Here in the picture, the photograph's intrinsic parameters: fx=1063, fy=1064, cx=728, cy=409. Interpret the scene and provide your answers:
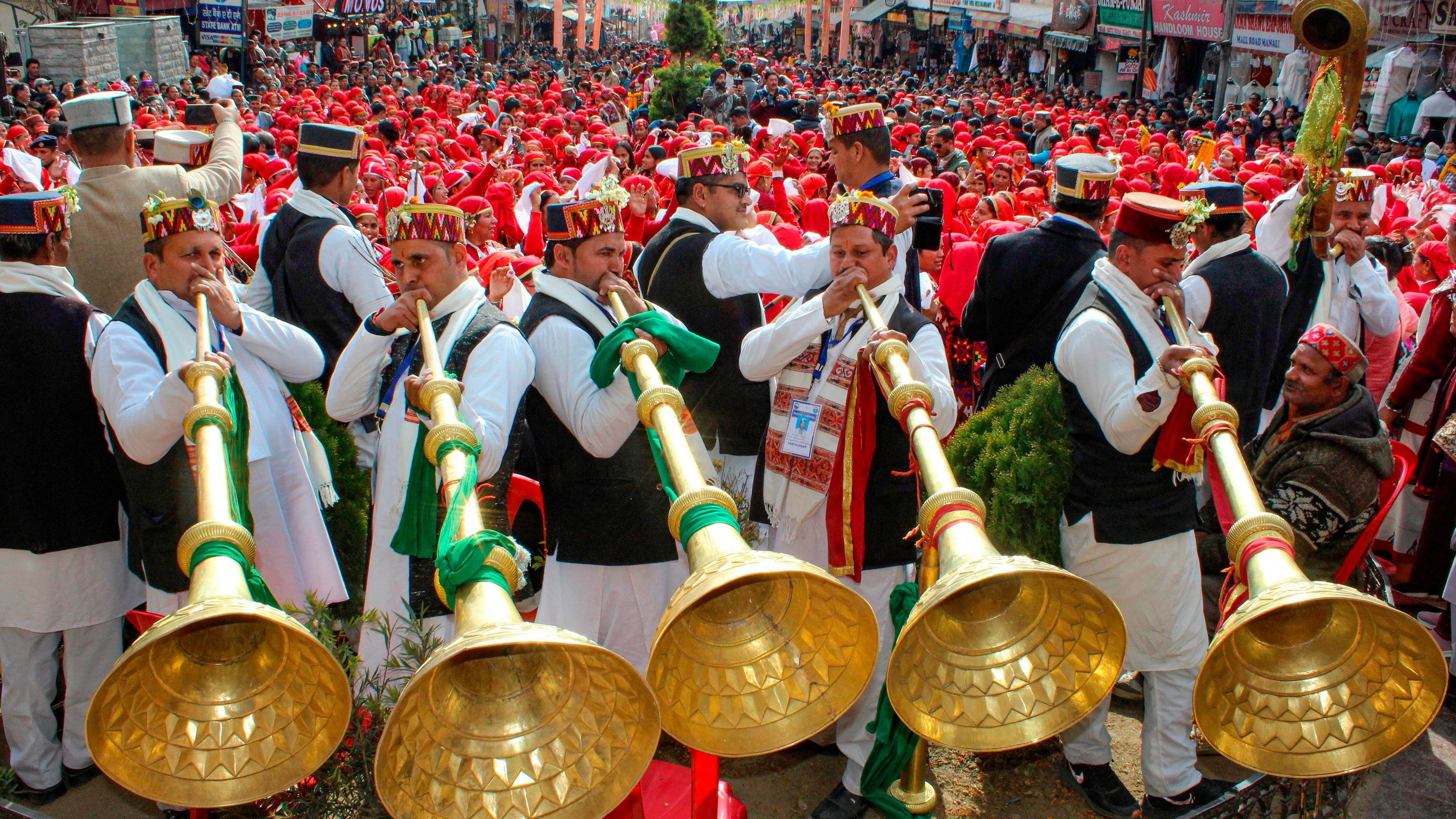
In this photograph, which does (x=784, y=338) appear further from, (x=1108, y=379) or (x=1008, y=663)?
(x=1008, y=663)

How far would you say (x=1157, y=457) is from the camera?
3.25 m

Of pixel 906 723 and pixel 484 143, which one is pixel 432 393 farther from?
pixel 484 143

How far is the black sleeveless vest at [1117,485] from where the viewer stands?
3.48m

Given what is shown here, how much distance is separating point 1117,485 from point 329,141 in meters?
3.81

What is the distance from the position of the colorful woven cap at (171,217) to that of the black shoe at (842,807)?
2898mm

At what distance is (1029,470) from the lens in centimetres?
356

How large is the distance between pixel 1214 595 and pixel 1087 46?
99.1 feet

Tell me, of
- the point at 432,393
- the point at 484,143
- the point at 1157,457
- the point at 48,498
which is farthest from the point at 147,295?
the point at 484,143

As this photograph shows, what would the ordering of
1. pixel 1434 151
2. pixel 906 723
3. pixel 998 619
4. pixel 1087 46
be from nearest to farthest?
pixel 906 723, pixel 998 619, pixel 1434 151, pixel 1087 46

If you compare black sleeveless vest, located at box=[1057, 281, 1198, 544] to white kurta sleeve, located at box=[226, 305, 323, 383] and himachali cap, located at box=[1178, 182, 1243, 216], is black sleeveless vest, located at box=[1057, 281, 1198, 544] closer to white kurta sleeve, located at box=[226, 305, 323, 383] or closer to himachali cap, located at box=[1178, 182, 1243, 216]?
himachali cap, located at box=[1178, 182, 1243, 216]

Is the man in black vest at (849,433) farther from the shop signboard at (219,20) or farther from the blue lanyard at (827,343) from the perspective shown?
the shop signboard at (219,20)

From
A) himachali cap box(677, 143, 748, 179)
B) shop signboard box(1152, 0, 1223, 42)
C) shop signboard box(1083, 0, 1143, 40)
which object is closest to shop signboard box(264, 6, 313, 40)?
shop signboard box(1083, 0, 1143, 40)

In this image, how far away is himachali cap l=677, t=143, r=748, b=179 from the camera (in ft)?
15.6

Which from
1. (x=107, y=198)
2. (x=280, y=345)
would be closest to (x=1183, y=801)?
(x=280, y=345)
